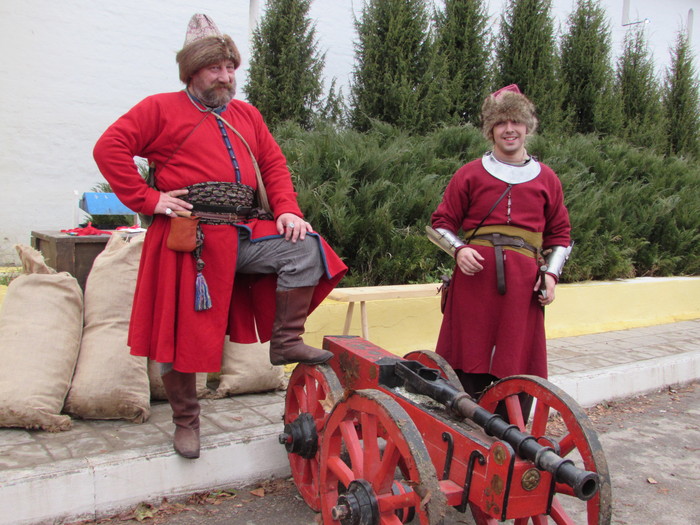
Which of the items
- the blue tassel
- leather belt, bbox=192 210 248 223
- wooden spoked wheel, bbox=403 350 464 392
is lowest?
wooden spoked wheel, bbox=403 350 464 392

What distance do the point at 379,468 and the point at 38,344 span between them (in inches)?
79.4

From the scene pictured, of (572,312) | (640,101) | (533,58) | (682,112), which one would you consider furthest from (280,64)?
(682,112)

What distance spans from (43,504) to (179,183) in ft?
4.65

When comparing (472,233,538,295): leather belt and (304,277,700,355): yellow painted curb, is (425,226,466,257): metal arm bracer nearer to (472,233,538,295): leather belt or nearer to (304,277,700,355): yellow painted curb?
(472,233,538,295): leather belt

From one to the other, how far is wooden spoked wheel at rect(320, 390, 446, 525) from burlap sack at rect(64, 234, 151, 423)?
1.38m

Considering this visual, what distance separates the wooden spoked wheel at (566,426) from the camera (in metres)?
2.06

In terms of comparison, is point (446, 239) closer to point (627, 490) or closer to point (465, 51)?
point (627, 490)

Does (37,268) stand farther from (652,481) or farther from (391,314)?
(652,481)

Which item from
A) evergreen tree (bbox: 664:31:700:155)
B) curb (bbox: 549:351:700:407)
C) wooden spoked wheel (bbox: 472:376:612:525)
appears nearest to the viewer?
wooden spoked wheel (bbox: 472:376:612:525)

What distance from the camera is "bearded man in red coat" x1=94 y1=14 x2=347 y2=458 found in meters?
2.60

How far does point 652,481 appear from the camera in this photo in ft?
11.1

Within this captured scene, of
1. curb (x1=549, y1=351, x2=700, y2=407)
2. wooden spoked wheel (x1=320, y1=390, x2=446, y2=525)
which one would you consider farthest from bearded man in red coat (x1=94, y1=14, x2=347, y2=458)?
curb (x1=549, y1=351, x2=700, y2=407)

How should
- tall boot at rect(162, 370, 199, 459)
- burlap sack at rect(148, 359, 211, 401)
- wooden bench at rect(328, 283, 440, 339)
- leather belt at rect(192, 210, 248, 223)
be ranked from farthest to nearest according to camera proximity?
wooden bench at rect(328, 283, 440, 339)
burlap sack at rect(148, 359, 211, 401)
tall boot at rect(162, 370, 199, 459)
leather belt at rect(192, 210, 248, 223)

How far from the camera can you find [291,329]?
107 inches
